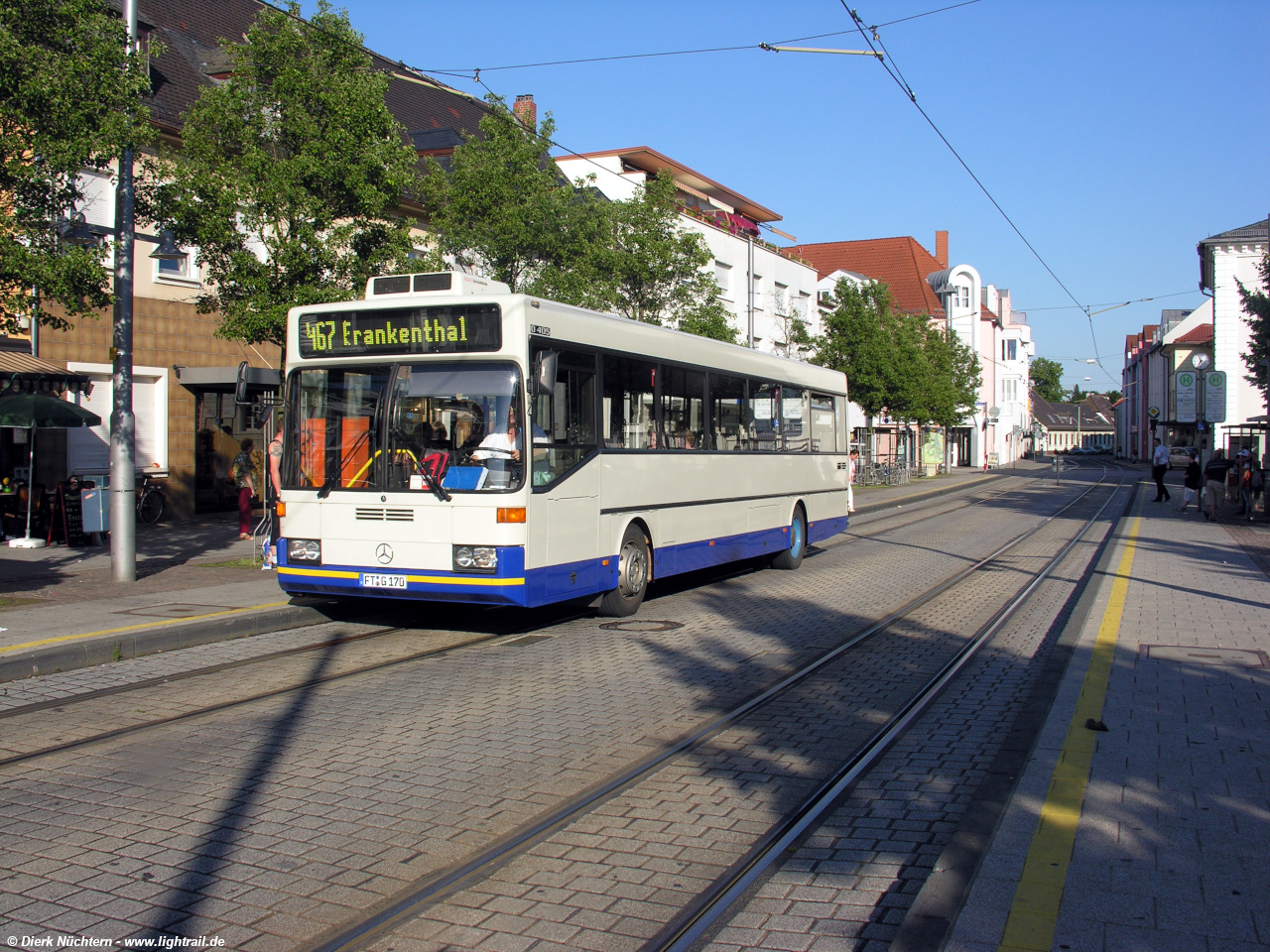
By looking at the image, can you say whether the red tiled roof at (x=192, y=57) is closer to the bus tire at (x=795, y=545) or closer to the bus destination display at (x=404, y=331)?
the bus tire at (x=795, y=545)

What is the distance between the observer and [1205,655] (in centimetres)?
812

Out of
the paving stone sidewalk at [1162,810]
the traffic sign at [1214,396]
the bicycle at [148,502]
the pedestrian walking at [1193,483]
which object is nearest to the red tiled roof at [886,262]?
the traffic sign at [1214,396]

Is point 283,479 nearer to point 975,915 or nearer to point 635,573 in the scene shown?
point 635,573

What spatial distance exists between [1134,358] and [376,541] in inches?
4754

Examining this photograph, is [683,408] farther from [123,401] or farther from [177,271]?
[177,271]

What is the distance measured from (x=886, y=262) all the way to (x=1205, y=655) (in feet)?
226

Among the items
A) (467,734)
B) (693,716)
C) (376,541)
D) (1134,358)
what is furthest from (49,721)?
(1134,358)

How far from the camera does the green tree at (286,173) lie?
12883mm

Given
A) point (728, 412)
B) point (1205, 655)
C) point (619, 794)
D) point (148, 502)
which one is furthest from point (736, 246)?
point (619, 794)

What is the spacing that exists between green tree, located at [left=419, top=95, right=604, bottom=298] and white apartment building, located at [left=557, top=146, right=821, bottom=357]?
57.6ft

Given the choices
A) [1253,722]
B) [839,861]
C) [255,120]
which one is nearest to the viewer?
[839,861]

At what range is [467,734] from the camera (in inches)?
244

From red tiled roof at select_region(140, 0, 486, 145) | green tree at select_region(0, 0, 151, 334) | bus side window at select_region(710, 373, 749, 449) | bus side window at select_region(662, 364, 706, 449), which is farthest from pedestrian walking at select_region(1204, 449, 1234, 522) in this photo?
green tree at select_region(0, 0, 151, 334)

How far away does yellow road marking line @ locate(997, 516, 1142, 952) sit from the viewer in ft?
11.2
